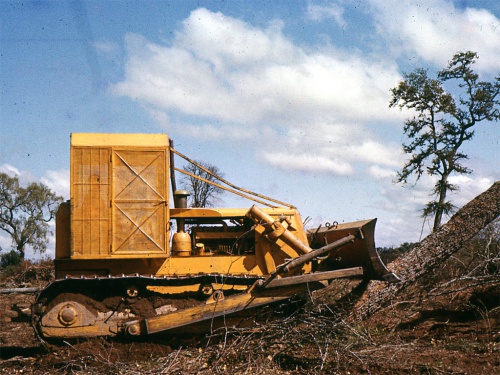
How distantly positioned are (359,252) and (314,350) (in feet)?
6.64

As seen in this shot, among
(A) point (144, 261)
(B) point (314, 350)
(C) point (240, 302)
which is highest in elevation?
(A) point (144, 261)

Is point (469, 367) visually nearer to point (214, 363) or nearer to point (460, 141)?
point (214, 363)

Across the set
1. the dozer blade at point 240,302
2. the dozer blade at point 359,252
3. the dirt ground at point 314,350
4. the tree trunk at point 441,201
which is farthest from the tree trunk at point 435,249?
the tree trunk at point 441,201

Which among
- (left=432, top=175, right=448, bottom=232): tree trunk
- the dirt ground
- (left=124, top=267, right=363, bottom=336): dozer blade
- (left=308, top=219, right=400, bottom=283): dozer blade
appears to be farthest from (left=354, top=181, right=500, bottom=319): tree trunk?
(left=432, top=175, right=448, bottom=232): tree trunk

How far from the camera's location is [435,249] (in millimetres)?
9734

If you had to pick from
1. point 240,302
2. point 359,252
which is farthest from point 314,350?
point 359,252

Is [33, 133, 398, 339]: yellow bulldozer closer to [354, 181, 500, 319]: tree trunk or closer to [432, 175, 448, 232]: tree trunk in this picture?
[354, 181, 500, 319]: tree trunk

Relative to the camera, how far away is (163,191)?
905 centimetres

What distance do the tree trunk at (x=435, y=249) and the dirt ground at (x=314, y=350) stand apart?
397 mm

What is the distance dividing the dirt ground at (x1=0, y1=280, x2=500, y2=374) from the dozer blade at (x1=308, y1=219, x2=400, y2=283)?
817 millimetres

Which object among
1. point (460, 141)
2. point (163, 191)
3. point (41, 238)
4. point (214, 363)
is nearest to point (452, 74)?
point (460, 141)

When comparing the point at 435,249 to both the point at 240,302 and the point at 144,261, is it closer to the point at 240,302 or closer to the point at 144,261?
the point at 240,302

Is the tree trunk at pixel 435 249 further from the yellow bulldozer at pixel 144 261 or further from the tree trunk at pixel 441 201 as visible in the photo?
the tree trunk at pixel 441 201

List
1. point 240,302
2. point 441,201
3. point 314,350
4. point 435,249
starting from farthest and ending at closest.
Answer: point 441,201 < point 435,249 < point 240,302 < point 314,350
